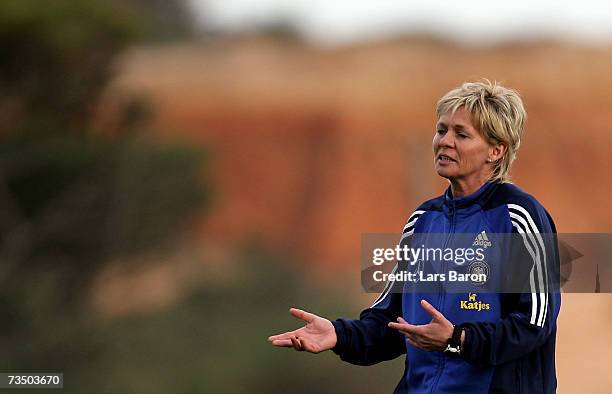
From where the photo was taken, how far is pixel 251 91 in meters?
28.1

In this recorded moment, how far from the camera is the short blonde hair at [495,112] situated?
334cm

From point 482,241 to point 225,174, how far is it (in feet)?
73.7

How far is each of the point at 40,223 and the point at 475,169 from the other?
13.9 meters

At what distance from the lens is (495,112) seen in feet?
11.0

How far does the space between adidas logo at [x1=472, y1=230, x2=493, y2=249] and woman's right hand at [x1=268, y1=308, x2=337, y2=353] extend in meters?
0.52

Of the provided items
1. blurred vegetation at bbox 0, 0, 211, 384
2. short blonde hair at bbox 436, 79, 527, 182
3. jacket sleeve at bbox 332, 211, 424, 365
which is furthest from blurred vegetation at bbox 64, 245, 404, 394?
short blonde hair at bbox 436, 79, 527, 182

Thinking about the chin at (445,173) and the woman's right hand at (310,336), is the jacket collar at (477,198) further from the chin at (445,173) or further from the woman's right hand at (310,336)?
the woman's right hand at (310,336)

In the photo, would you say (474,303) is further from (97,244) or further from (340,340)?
(97,244)

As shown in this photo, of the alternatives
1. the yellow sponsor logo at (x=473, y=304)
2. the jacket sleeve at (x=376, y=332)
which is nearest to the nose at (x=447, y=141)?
the jacket sleeve at (x=376, y=332)

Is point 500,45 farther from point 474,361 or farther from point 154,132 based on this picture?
point 474,361

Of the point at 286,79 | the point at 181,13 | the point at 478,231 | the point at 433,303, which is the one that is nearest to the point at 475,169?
the point at 478,231

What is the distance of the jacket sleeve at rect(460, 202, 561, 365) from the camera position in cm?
307

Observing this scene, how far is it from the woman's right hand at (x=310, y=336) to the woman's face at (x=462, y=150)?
1.89ft

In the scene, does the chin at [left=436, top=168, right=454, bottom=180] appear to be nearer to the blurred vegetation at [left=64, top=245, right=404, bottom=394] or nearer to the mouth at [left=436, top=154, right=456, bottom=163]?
the mouth at [left=436, top=154, right=456, bottom=163]
